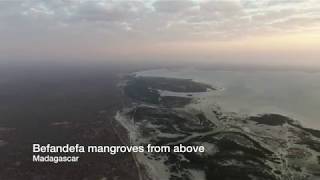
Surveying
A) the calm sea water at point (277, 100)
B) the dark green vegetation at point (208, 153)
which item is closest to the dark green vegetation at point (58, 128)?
the dark green vegetation at point (208, 153)

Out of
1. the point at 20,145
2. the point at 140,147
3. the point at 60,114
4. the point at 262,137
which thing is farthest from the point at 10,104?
the point at 262,137

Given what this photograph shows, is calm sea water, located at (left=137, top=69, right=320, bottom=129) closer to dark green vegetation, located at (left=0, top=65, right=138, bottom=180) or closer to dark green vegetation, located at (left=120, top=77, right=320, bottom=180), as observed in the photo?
dark green vegetation, located at (left=120, top=77, right=320, bottom=180)

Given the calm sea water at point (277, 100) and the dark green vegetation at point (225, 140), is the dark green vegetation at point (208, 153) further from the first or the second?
the calm sea water at point (277, 100)

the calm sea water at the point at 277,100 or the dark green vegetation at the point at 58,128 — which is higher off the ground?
the dark green vegetation at the point at 58,128

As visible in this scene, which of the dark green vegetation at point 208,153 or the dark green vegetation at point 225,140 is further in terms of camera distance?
the dark green vegetation at point 225,140

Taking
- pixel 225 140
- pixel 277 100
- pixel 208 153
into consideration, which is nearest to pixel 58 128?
pixel 208 153

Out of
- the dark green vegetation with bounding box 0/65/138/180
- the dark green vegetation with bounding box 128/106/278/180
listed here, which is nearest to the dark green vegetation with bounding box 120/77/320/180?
the dark green vegetation with bounding box 128/106/278/180

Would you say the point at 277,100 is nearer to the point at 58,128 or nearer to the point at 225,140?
the point at 225,140

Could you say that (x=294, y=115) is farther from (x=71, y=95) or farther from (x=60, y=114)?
(x=71, y=95)

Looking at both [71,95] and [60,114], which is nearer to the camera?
[60,114]

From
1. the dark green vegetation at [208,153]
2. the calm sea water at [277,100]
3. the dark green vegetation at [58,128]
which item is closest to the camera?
the dark green vegetation at [58,128]

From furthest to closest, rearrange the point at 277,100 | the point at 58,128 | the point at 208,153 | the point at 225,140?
the point at 277,100 < the point at 58,128 < the point at 225,140 < the point at 208,153
